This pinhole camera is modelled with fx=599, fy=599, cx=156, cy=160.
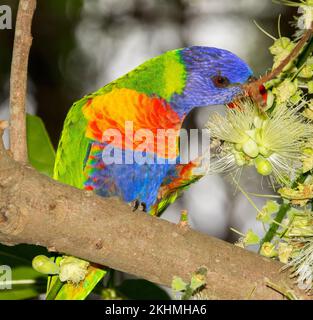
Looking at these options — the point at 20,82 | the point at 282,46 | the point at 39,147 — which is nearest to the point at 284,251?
the point at 282,46

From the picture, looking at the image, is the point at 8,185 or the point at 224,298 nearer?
the point at 8,185

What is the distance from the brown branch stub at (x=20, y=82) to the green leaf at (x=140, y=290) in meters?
1.01

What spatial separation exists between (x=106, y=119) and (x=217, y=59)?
0.50m

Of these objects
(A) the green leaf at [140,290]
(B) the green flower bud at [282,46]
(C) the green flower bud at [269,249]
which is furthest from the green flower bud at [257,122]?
(A) the green leaf at [140,290]

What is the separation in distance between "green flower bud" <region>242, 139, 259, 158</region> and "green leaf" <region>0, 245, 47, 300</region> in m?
1.07

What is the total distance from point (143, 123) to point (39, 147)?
0.42 m

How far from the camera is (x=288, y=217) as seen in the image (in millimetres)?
1470

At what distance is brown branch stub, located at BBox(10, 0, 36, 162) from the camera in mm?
1456

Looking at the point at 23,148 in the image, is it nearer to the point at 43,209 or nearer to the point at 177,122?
the point at 43,209

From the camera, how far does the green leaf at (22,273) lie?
219 centimetres

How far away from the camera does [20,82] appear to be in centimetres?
149

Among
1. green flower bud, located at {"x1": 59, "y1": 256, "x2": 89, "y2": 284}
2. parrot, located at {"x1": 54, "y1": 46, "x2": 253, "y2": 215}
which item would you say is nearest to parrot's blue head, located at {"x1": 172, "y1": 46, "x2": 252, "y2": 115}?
parrot, located at {"x1": 54, "y1": 46, "x2": 253, "y2": 215}

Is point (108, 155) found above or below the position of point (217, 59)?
below

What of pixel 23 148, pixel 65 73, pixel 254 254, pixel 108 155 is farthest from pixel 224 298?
pixel 65 73
